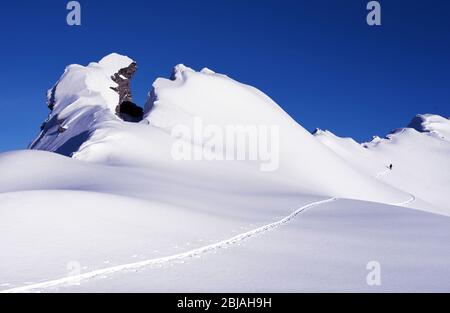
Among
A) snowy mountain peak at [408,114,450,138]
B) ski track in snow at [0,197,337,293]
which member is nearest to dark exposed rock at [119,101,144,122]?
ski track in snow at [0,197,337,293]

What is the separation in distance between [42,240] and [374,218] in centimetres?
1329

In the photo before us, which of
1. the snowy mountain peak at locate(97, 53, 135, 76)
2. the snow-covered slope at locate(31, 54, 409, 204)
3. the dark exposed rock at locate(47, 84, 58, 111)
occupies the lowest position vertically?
the snow-covered slope at locate(31, 54, 409, 204)

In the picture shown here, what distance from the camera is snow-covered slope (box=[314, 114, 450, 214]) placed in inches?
3720

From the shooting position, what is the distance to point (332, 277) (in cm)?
1019

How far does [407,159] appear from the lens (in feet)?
368

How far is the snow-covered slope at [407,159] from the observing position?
9450cm

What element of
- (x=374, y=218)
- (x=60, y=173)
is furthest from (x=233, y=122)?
(x=374, y=218)

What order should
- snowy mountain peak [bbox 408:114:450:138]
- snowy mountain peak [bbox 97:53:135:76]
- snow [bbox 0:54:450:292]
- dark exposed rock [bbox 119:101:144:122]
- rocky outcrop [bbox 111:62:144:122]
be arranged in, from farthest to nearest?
snowy mountain peak [bbox 408:114:450:138], snowy mountain peak [bbox 97:53:135:76], rocky outcrop [bbox 111:62:144:122], dark exposed rock [bbox 119:101:144:122], snow [bbox 0:54:450:292]

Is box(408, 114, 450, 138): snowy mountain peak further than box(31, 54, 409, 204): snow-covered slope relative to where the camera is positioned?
Yes

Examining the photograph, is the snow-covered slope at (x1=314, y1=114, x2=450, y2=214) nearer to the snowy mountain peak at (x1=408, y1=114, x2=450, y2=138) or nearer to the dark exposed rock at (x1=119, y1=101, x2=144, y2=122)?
the snowy mountain peak at (x1=408, y1=114, x2=450, y2=138)

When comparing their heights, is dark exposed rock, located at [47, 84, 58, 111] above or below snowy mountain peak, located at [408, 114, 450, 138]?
below

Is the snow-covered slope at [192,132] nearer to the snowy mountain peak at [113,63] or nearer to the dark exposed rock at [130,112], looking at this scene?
the snowy mountain peak at [113,63]
